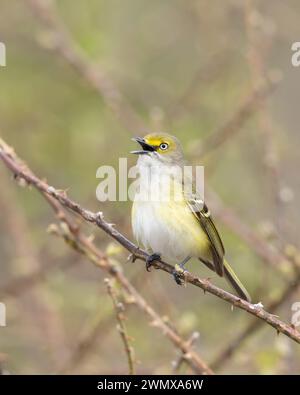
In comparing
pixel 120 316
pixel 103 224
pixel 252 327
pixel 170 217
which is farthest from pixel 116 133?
pixel 103 224

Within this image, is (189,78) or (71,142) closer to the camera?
(71,142)

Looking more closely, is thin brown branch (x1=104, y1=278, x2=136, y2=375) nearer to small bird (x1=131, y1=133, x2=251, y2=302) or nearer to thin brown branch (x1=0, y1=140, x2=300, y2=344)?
thin brown branch (x1=0, y1=140, x2=300, y2=344)

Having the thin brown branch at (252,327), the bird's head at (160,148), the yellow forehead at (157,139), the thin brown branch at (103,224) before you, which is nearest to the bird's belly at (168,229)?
the bird's head at (160,148)

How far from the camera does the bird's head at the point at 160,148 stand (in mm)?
5551

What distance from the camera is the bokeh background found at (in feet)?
23.1

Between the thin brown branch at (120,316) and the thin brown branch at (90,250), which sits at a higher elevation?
the thin brown branch at (90,250)

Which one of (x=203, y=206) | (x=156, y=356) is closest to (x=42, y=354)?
(x=156, y=356)

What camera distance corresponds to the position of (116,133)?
29.0 feet

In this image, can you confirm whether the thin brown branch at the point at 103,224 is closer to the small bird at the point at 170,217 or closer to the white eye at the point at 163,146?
the small bird at the point at 170,217

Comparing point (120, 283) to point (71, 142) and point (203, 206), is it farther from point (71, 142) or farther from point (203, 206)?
point (71, 142)

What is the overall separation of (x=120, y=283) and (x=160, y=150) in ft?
5.36

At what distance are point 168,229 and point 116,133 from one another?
3.84 m

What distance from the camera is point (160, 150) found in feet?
18.4
